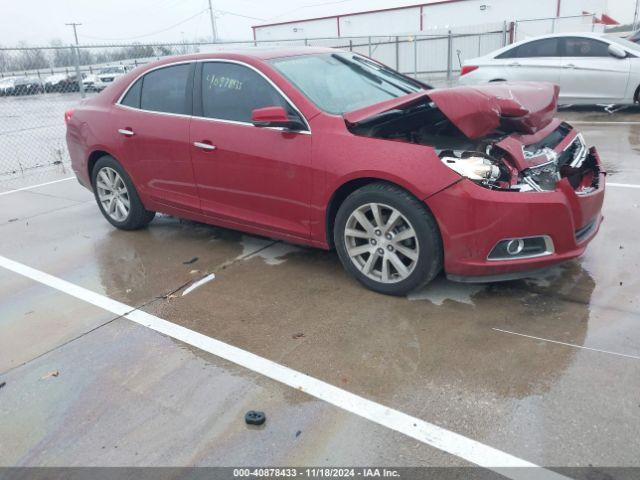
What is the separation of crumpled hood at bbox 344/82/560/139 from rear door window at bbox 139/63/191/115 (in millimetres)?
1633

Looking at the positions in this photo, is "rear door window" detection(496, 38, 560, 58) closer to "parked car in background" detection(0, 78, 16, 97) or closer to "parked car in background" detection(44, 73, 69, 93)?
"parked car in background" detection(44, 73, 69, 93)

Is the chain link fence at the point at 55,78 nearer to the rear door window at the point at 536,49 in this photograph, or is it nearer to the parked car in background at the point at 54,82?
the parked car in background at the point at 54,82

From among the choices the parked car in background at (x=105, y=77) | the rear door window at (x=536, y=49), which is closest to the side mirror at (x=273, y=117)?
the rear door window at (x=536, y=49)

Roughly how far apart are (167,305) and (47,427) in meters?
1.36

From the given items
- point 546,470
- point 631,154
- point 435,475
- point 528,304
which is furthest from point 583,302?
point 631,154

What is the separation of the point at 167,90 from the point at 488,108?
2.83 m

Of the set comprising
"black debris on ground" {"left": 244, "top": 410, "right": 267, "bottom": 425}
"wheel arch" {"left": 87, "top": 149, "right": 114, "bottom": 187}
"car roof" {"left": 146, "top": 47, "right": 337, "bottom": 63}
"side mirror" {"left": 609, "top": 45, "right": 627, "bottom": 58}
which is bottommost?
"black debris on ground" {"left": 244, "top": 410, "right": 267, "bottom": 425}

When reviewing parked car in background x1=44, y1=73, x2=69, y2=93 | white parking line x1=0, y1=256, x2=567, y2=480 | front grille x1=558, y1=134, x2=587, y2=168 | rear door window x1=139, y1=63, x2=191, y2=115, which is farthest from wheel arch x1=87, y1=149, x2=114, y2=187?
parked car in background x1=44, y1=73, x2=69, y2=93

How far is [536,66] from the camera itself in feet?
35.3

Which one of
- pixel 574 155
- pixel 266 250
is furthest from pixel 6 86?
pixel 574 155

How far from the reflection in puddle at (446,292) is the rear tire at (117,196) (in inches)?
118

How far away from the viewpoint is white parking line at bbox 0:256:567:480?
238 centimetres

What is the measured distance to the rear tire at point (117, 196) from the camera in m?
5.44

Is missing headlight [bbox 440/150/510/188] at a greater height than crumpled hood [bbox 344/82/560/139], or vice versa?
crumpled hood [bbox 344/82/560/139]
